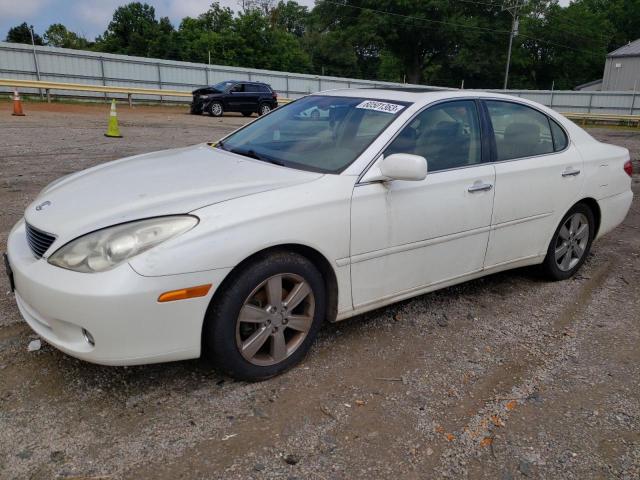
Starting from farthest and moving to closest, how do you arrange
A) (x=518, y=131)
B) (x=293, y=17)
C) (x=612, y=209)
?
(x=293, y=17), (x=612, y=209), (x=518, y=131)

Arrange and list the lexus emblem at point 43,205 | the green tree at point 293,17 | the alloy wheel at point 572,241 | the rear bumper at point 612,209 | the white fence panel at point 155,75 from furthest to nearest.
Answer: the green tree at point 293,17 < the white fence panel at point 155,75 < the rear bumper at point 612,209 < the alloy wheel at point 572,241 < the lexus emblem at point 43,205

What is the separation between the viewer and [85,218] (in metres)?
2.69

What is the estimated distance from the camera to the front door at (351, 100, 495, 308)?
318 centimetres

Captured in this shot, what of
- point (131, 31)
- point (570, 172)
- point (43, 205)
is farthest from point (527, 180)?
point (131, 31)

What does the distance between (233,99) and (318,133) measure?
1999 cm

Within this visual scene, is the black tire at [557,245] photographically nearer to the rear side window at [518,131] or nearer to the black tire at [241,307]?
the rear side window at [518,131]

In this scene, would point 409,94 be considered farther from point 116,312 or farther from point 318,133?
point 116,312

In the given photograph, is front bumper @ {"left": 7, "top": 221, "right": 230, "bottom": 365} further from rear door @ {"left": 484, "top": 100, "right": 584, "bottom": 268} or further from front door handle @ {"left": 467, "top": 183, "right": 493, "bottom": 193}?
rear door @ {"left": 484, "top": 100, "right": 584, "bottom": 268}

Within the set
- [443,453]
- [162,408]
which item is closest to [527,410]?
[443,453]

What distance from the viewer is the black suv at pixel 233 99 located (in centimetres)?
2219

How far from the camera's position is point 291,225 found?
2818mm

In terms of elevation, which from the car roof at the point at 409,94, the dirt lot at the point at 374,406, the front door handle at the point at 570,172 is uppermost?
the car roof at the point at 409,94

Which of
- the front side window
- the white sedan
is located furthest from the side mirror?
the front side window

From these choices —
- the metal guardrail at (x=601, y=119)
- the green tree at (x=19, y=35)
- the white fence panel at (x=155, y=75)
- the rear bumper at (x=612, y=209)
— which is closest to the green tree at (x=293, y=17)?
the green tree at (x=19, y=35)
